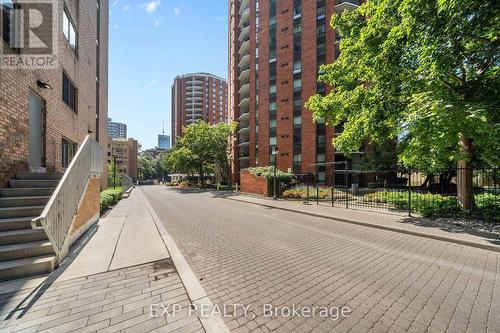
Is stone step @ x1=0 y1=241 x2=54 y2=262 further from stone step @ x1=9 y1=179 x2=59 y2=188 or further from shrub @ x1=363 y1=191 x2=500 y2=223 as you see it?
shrub @ x1=363 y1=191 x2=500 y2=223

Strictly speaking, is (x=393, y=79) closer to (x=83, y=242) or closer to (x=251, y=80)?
(x=83, y=242)

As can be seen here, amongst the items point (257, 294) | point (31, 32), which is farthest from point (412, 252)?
point (31, 32)

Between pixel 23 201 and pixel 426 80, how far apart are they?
1402 cm

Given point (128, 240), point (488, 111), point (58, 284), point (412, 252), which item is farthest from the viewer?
point (488, 111)

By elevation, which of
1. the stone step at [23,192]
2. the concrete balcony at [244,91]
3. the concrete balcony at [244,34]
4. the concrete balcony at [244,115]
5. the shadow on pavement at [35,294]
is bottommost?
the shadow on pavement at [35,294]

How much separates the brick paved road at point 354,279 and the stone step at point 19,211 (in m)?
3.65

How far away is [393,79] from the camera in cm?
984

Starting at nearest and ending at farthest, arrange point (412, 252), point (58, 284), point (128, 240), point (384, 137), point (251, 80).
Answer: point (58, 284), point (412, 252), point (128, 240), point (384, 137), point (251, 80)

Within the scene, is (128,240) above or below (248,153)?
below

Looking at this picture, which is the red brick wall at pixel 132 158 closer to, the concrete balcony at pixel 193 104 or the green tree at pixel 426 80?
the concrete balcony at pixel 193 104

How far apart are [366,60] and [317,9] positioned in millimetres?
34230

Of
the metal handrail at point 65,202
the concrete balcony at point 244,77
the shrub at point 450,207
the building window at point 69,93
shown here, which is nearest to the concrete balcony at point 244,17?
the concrete balcony at point 244,77

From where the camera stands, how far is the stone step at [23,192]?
5.68 meters

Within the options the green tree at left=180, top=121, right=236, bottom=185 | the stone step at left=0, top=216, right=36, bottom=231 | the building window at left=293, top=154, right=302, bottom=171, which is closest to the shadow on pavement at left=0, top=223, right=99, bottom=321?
the stone step at left=0, top=216, right=36, bottom=231
